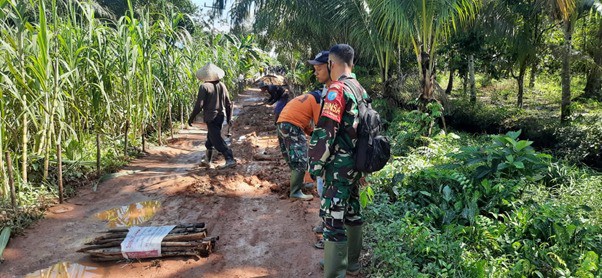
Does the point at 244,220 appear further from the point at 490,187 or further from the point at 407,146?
the point at 407,146

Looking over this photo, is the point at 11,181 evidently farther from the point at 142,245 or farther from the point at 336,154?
the point at 336,154

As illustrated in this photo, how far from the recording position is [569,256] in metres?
2.60

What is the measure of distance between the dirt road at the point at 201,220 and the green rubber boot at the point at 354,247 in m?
0.30

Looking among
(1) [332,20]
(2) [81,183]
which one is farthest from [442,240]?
(1) [332,20]

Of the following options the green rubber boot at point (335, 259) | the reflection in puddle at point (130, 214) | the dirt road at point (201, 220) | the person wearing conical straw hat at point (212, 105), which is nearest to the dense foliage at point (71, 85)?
the dirt road at point (201, 220)

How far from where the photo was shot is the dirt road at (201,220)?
286 centimetres

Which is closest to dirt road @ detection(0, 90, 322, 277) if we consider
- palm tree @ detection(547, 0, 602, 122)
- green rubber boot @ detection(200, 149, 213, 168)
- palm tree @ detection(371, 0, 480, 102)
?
green rubber boot @ detection(200, 149, 213, 168)

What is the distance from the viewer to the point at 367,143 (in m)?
2.30

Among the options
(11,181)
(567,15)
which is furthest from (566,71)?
(11,181)

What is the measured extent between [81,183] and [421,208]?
13.2 feet

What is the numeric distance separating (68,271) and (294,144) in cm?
229

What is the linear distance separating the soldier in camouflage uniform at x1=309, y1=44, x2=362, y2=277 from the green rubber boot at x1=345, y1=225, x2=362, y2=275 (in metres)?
0.22

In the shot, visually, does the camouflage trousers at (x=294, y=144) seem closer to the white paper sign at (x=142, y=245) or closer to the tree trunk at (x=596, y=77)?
the white paper sign at (x=142, y=245)

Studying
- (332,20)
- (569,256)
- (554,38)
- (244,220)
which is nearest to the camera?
(569,256)
